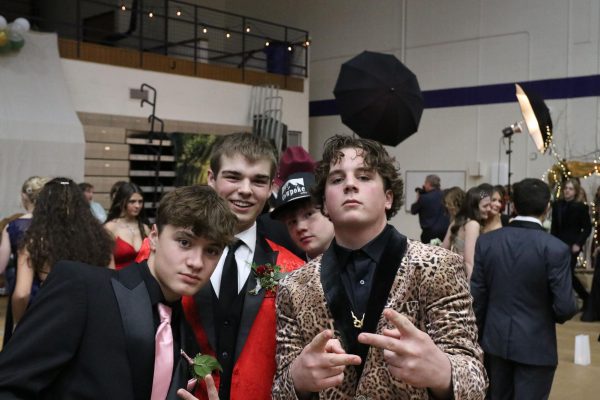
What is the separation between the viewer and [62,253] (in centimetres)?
325

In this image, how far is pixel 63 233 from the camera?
10.7ft

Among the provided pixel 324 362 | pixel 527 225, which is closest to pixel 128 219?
pixel 527 225

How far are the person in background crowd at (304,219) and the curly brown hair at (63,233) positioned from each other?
3.61 feet

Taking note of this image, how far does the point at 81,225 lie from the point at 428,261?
83.3 inches

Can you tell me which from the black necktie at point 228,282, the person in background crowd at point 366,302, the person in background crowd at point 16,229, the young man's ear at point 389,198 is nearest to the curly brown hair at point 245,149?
the black necktie at point 228,282

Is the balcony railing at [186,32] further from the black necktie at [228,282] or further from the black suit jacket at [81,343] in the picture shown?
the black suit jacket at [81,343]

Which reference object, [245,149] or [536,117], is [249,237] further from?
[536,117]

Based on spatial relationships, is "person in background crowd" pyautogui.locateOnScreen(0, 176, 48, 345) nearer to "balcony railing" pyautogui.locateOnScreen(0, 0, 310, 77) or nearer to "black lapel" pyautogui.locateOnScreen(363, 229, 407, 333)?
"black lapel" pyautogui.locateOnScreen(363, 229, 407, 333)

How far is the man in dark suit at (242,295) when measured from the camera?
2.03 metres

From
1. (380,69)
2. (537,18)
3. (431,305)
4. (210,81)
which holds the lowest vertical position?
(431,305)

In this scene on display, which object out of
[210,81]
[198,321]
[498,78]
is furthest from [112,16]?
[198,321]

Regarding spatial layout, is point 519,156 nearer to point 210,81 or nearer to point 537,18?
point 537,18

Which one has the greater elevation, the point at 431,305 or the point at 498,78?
the point at 498,78

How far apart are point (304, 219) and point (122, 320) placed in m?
1.10
